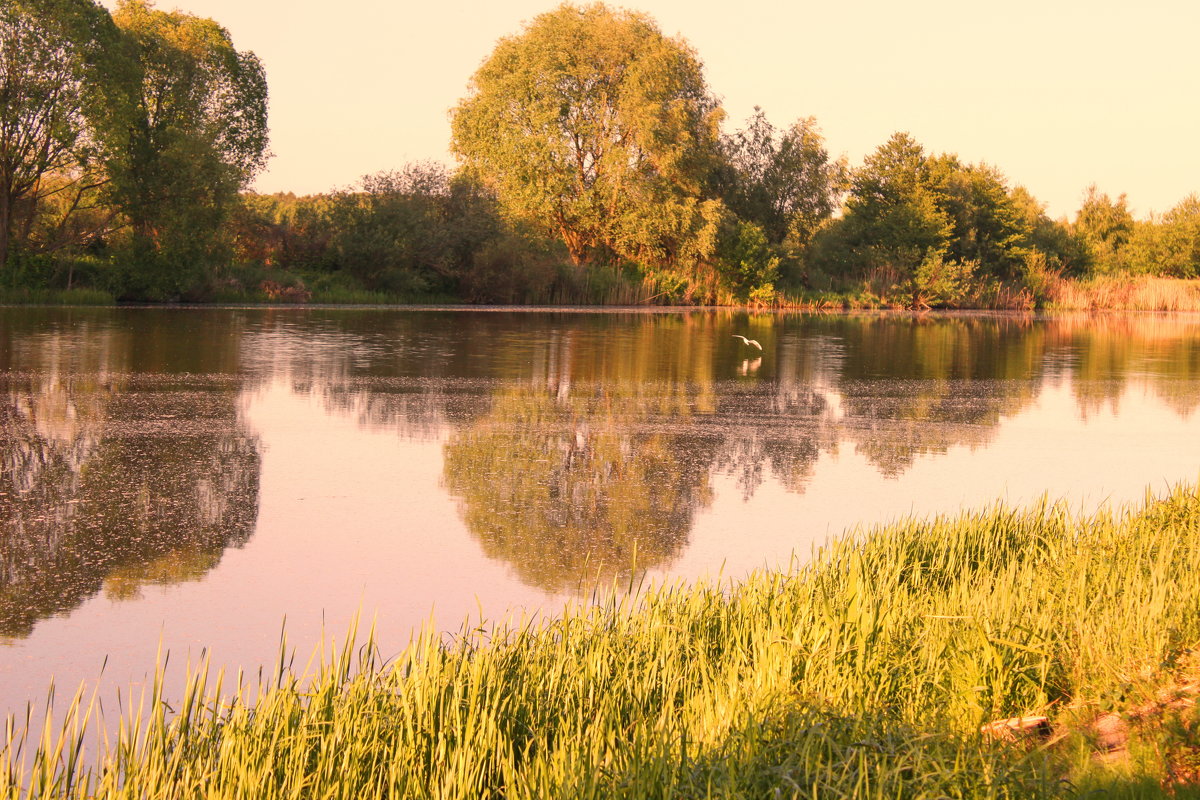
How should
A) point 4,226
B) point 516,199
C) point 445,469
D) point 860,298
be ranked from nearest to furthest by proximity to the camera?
point 445,469 → point 4,226 → point 516,199 → point 860,298

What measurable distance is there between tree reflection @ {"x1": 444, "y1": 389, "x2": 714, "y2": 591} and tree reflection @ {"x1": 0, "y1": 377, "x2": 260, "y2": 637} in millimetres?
1757

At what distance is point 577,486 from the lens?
30.2 feet

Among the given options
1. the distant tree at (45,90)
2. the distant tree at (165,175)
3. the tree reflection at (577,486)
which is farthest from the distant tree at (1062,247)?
the tree reflection at (577,486)

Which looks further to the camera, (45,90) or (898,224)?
(898,224)

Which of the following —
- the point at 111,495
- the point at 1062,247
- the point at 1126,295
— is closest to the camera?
the point at 111,495

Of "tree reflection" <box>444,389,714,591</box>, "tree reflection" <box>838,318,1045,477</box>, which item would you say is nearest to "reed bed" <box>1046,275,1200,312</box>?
"tree reflection" <box>838,318,1045,477</box>

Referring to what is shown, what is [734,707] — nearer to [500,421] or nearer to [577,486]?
[577,486]

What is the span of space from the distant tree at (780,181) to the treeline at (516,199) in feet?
0.35

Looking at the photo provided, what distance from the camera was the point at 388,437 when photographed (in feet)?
38.1

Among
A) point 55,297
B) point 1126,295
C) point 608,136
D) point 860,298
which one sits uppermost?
point 608,136

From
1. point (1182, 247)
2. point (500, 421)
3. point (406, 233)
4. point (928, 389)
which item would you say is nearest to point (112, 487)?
point (500, 421)

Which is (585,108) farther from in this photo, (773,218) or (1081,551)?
(1081,551)

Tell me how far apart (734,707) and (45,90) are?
34.8 m

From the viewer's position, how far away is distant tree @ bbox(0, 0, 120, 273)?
107 ft
